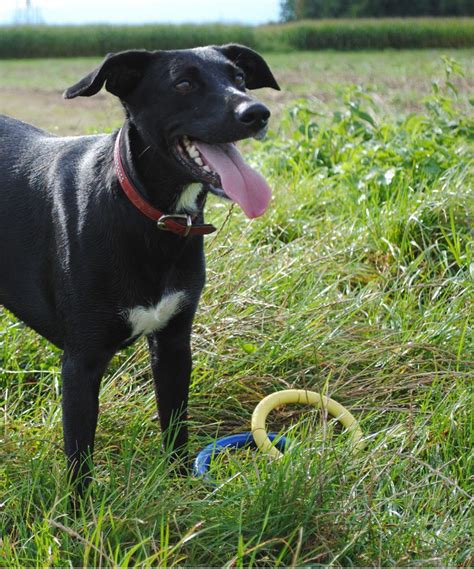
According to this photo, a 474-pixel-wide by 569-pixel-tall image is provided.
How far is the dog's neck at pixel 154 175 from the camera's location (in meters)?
2.72

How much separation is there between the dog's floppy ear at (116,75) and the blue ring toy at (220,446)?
1226mm

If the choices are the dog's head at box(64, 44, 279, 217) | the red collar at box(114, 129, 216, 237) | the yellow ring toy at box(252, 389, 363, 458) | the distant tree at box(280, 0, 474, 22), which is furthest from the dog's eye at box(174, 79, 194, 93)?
the distant tree at box(280, 0, 474, 22)

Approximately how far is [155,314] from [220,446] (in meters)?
0.63

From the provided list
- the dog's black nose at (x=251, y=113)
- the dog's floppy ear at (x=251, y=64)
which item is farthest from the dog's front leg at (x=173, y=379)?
the dog's floppy ear at (x=251, y=64)

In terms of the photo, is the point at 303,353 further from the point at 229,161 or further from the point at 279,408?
the point at 229,161

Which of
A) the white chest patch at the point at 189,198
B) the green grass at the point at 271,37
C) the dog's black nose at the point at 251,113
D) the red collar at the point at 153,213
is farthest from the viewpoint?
the green grass at the point at 271,37

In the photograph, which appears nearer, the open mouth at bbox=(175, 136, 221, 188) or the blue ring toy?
the open mouth at bbox=(175, 136, 221, 188)

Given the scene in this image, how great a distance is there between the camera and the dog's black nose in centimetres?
258

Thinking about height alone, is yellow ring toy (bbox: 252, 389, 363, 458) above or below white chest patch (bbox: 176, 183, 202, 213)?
below

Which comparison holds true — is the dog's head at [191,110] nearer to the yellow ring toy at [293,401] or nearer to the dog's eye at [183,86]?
the dog's eye at [183,86]

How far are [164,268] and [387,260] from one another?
1.87 meters

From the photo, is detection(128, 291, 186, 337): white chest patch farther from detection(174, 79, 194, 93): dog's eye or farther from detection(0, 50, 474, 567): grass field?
detection(174, 79, 194, 93): dog's eye

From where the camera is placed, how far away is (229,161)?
2.71 meters

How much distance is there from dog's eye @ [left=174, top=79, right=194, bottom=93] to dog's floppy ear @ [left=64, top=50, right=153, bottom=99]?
0.53 ft
